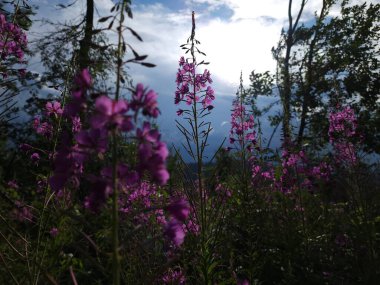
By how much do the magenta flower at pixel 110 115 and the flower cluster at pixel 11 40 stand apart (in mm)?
2364

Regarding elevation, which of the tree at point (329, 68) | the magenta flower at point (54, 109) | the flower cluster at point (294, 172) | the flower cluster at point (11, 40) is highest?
the tree at point (329, 68)

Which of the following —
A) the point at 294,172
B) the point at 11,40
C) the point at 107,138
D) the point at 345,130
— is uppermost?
the point at 11,40

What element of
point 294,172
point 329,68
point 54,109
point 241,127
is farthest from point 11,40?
point 329,68

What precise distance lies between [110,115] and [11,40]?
8.70 feet

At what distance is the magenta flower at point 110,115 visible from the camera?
1.16 meters

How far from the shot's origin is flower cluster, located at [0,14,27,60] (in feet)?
10.2

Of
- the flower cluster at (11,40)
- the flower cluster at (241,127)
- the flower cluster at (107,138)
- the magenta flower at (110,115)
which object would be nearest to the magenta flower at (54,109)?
the flower cluster at (11,40)

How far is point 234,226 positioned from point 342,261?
6.13 ft

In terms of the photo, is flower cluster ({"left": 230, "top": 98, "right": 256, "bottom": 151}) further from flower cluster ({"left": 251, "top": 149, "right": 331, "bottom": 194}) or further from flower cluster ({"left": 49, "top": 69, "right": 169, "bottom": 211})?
flower cluster ({"left": 49, "top": 69, "right": 169, "bottom": 211})

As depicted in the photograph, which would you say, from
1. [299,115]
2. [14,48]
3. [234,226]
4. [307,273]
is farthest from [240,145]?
[299,115]

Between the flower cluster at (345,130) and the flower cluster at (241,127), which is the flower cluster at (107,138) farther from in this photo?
the flower cluster at (345,130)

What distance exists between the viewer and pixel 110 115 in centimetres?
117

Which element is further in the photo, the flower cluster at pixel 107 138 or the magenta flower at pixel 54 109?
the magenta flower at pixel 54 109

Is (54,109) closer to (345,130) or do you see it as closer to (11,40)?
(11,40)
